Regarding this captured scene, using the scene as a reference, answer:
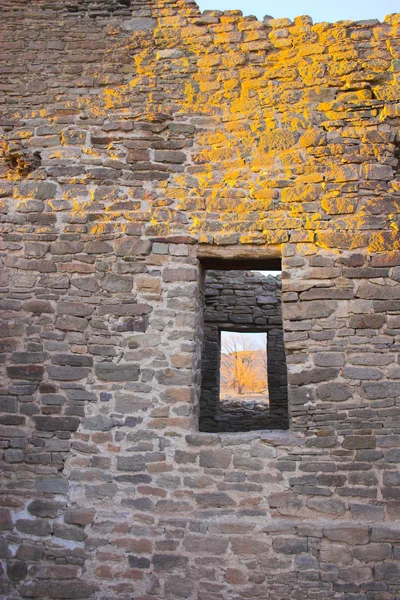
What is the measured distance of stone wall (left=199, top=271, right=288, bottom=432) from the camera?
7.00 metres

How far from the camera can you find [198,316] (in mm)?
4070

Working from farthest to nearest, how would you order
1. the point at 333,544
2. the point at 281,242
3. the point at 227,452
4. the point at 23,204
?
1. the point at 23,204
2. the point at 281,242
3. the point at 227,452
4. the point at 333,544

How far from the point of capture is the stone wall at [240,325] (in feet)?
23.0

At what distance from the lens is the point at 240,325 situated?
23.0 ft

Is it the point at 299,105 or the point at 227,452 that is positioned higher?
the point at 299,105

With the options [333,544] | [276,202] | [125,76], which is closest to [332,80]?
[276,202]

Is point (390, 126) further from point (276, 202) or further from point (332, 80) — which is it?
point (276, 202)

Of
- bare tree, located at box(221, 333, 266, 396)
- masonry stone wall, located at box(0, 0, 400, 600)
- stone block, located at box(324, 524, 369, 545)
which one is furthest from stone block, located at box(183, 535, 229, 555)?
bare tree, located at box(221, 333, 266, 396)

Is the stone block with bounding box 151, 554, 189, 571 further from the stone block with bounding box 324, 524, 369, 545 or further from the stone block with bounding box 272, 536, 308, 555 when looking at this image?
the stone block with bounding box 324, 524, 369, 545

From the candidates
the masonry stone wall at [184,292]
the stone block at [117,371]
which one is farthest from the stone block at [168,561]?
the stone block at [117,371]

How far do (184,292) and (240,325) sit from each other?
10.3 ft

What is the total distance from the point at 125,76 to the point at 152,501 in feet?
12.5

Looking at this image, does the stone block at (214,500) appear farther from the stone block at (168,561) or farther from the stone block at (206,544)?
the stone block at (168,561)

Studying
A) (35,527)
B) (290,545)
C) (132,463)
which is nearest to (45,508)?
(35,527)
